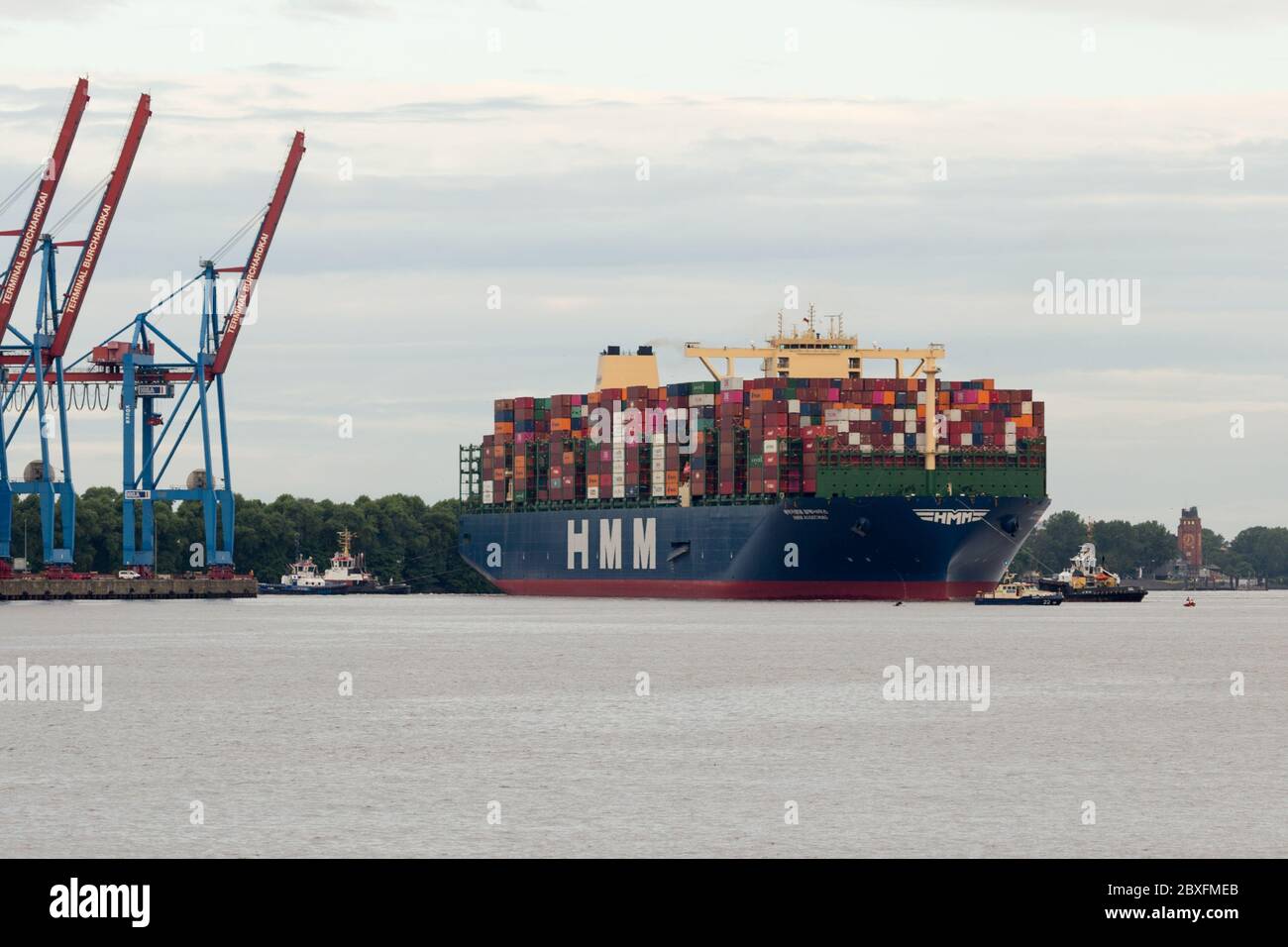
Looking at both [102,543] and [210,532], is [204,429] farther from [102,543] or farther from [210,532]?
[102,543]

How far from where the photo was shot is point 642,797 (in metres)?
36.2

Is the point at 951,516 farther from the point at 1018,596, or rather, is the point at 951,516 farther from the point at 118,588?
the point at 118,588

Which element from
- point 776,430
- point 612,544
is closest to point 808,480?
point 776,430

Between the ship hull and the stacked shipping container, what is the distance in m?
1.96

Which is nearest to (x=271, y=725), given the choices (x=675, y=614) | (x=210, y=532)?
(x=675, y=614)

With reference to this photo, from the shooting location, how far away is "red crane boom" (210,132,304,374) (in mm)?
135375

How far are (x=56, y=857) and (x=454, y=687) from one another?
3156cm

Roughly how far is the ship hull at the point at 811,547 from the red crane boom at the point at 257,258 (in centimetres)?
2727

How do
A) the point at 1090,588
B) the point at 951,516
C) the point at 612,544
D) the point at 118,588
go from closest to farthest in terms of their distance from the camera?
the point at 951,516, the point at 612,544, the point at 118,588, the point at 1090,588

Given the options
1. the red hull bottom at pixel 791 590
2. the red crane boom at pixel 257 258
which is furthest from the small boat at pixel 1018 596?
the red crane boom at pixel 257 258

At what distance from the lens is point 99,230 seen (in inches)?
5108

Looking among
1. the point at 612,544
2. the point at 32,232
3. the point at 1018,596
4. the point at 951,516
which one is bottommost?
the point at 1018,596

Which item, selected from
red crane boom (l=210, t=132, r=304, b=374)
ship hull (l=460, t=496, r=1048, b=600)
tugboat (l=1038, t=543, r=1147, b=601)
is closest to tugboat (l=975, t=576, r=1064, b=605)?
ship hull (l=460, t=496, r=1048, b=600)

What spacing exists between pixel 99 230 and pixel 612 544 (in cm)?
3988
